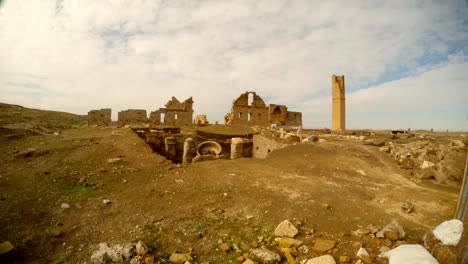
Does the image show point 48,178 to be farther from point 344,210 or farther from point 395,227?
point 395,227

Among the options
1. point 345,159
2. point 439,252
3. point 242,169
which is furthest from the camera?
point 345,159

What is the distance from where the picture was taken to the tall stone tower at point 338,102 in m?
20.7

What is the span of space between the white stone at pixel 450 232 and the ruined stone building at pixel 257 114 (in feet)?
77.0

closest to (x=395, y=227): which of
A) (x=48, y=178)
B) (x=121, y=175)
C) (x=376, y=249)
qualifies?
(x=376, y=249)

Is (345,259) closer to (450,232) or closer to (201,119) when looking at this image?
(450,232)

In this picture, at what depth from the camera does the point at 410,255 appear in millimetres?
2705

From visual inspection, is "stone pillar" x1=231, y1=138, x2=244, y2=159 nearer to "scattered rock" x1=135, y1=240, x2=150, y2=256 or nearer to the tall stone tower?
"scattered rock" x1=135, y1=240, x2=150, y2=256

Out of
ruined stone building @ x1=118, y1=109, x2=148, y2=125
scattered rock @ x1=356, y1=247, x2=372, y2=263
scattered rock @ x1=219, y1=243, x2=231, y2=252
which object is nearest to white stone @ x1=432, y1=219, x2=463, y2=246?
scattered rock @ x1=356, y1=247, x2=372, y2=263

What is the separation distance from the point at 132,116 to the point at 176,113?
4502mm

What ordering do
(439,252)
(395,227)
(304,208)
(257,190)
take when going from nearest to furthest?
(439,252)
(395,227)
(304,208)
(257,190)

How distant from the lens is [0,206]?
439 cm

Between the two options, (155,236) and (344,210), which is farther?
(344,210)

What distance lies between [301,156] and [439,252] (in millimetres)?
6725

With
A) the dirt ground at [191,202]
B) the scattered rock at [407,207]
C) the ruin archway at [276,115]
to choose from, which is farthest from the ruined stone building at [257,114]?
the scattered rock at [407,207]
